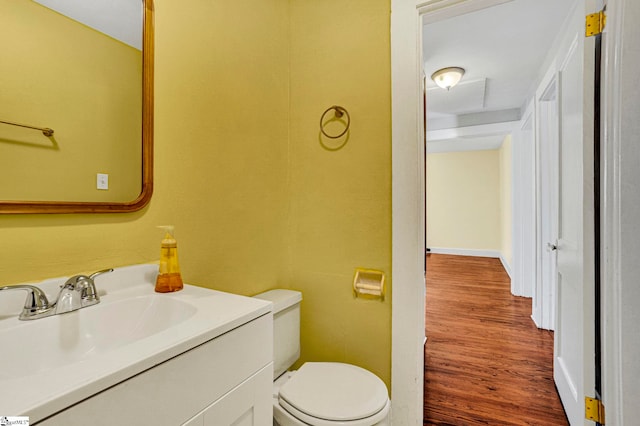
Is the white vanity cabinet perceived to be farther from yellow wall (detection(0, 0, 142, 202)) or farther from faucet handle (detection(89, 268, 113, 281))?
yellow wall (detection(0, 0, 142, 202))

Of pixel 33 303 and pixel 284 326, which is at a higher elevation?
pixel 33 303

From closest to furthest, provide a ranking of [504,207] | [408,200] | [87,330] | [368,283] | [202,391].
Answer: [202,391] → [87,330] → [408,200] → [368,283] → [504,207]

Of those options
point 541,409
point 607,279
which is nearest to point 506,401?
point 541,409

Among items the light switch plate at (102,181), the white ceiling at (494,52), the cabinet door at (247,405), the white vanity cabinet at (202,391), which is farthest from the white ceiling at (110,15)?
the white ceiling at (494,52)

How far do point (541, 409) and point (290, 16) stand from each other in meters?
2.63

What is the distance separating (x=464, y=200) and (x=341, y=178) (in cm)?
568

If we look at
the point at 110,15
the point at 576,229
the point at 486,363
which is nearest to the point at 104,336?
the point at 110,15

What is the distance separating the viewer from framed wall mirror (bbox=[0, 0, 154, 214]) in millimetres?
760

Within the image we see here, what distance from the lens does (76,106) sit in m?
0.87

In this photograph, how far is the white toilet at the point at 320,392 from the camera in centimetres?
101

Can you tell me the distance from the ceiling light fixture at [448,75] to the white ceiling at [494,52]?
40 mm

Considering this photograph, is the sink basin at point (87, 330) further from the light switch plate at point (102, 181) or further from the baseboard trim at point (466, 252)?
the baseboard trim at point (466, 252)

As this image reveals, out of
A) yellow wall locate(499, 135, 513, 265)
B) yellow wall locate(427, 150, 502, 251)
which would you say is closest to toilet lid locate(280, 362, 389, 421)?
yellow wall locate(499, 135, 513, 265)

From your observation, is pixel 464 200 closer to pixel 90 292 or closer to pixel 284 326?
pixel 284 326
